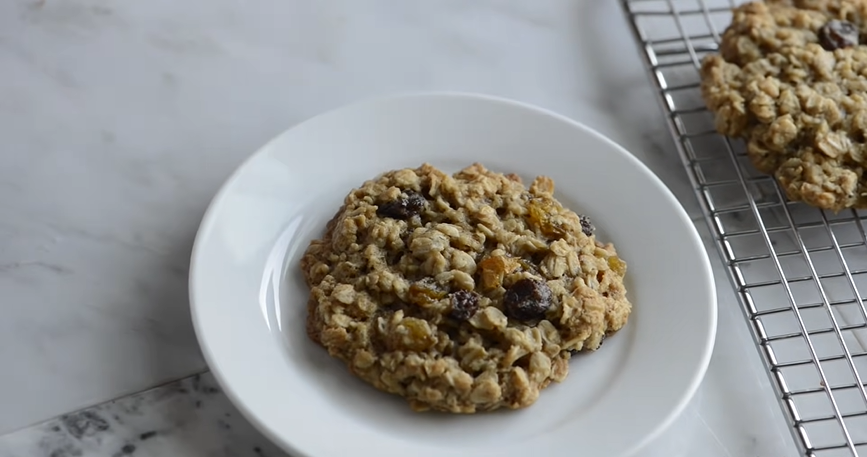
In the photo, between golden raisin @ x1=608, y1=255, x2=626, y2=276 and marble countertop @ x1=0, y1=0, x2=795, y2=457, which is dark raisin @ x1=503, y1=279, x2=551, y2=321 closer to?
golden raisin @ x1=608, y1=255, x2=626, y2=276

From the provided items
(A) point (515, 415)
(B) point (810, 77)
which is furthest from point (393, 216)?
(B) point (810, 77)

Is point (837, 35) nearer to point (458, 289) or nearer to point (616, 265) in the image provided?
point (616, 265)

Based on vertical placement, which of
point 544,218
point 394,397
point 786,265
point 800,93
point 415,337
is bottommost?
point 394,397

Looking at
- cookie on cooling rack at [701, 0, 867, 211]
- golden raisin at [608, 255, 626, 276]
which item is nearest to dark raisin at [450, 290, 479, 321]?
golden raisin at [608, 255, 626, 276]

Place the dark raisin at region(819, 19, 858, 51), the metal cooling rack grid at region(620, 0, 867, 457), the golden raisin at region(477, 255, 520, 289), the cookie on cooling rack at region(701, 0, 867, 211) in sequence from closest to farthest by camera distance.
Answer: the golden raisin at region(477, 255, 520, 289)
the metal cooling rack grid at region(620, 0, 867, 457)
the cookie on cooling rack at region(701, 0, 867, 211)
the dark raisin at region(819, 19, 858, 51)

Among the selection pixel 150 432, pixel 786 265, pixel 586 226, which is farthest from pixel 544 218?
pixel 150 432

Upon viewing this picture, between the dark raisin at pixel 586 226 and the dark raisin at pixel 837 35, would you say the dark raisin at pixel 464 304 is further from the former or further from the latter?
the dark raisin at pixel 837 35
